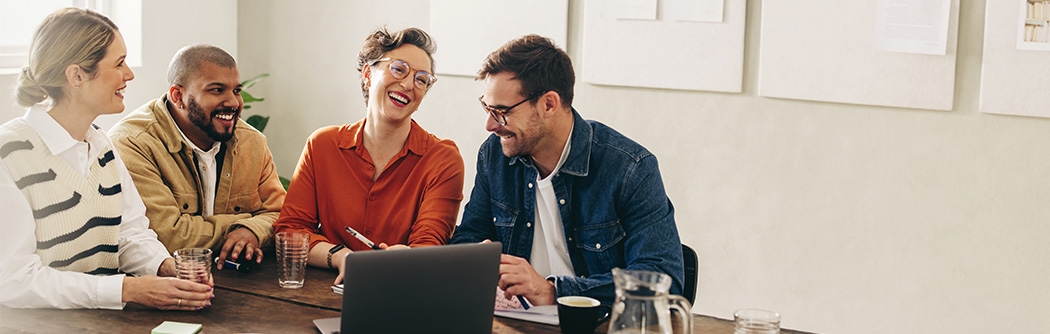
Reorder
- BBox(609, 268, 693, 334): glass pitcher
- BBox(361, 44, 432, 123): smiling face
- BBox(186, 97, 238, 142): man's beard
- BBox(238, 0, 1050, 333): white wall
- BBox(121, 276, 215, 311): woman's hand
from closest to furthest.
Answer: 1. BBox(609, 268, 693, 334): glass pitcher
2. BBox(121, 276, 215, 311): woman's hand
3. BBox(361, 44, 432, 123): smiling face
4. BBox(186, 97, 238, 142): man's beard
5. BBox(238, 0, 1050, 333): white wall

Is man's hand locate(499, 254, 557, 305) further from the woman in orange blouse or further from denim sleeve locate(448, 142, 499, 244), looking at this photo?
the woman in orange blouse

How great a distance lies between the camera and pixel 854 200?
369 cm

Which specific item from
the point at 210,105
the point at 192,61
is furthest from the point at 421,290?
the point at 192,61

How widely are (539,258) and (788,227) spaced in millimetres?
1595

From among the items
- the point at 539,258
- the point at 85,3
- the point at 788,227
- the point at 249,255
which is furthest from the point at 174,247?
the point at 788,227

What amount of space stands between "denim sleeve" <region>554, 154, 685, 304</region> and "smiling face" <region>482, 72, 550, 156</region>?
0.26 m

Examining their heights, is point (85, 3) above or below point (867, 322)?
above

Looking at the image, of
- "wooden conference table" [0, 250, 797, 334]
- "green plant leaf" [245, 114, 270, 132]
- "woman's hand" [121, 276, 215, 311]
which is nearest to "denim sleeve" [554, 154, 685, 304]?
"wooden conference table" [0, 250, 797, 334]

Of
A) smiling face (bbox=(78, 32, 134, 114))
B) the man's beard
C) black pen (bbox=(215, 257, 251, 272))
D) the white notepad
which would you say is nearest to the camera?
the white notepad

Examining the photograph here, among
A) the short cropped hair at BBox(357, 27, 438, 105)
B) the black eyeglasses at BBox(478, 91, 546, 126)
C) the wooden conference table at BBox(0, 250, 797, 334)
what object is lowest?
the wooden conference table at BBox(0, 250, 797, 334)

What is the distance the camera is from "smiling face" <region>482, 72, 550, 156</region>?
243 centimetres

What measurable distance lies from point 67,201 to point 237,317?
0.54m

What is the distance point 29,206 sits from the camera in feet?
6.86

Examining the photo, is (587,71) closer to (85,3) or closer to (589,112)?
(589,112)
